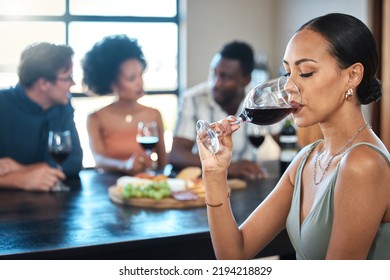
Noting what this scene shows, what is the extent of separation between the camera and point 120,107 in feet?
10.5

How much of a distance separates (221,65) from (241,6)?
196 centimetres

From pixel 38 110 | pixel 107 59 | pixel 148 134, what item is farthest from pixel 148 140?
pixel 107 59

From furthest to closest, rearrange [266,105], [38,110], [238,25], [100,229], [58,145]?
1. [238,25]
2. [38,110]
3. [58,145]
4. [100,229]
5. [266,105]

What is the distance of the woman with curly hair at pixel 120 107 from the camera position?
122 inches

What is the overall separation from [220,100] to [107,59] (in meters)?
0.59

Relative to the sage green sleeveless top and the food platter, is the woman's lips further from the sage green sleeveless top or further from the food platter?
the food platter

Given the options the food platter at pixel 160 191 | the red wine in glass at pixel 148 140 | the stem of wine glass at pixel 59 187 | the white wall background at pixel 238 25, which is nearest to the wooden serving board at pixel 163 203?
the food platter at pixel 160 191

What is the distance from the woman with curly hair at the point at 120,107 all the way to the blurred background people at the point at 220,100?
148 millimetres

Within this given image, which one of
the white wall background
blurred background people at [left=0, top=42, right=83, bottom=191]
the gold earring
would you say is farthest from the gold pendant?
the gold earring

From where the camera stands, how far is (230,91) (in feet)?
10.1

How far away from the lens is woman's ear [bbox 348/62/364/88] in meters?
1.21

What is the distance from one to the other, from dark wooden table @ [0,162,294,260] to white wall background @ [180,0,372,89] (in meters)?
2.67

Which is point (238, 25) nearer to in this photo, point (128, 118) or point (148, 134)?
point (128, 118)
